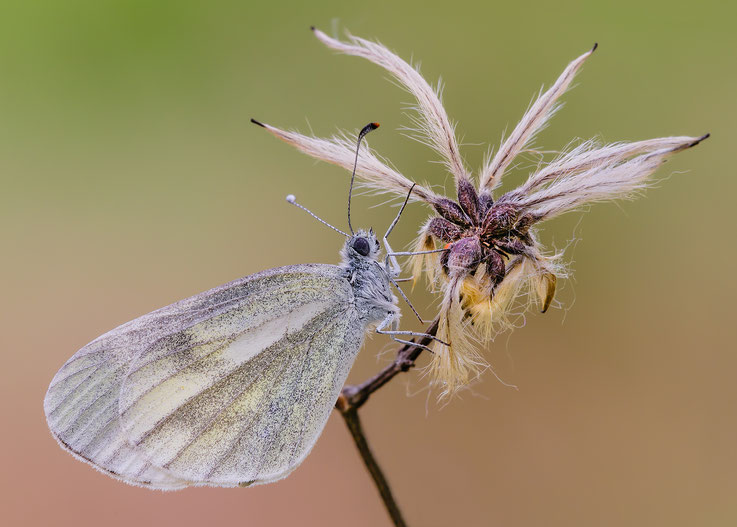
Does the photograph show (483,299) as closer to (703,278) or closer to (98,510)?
(703,278)

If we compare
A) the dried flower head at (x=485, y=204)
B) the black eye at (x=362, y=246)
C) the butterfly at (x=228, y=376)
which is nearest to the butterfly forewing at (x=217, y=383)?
the butterfly at (x=228, y=376)

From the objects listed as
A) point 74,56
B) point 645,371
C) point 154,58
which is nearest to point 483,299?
point 645,371

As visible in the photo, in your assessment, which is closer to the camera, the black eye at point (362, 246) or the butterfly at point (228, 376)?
the butterfly at point (228, 376)

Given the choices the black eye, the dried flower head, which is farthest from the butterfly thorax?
the dried flower head

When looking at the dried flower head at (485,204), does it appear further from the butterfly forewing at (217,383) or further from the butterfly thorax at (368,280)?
the butterfly forewing at (217,383)

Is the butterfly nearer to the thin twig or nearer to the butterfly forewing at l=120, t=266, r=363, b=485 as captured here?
the butterfly forewing at l=120, t=266, r=363, b=485

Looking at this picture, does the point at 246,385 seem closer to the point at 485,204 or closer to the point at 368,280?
the point at 368,280
